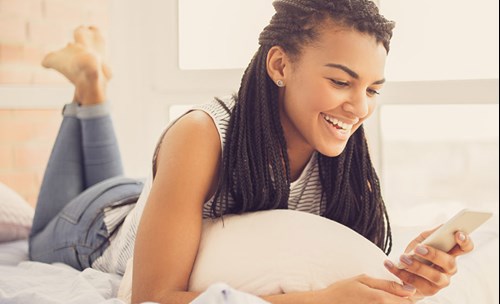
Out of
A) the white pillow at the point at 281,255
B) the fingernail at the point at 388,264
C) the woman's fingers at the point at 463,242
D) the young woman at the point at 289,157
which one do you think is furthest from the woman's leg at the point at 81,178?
the woman's fingers at the point at 463,242

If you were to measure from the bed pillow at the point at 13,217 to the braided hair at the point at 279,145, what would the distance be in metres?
0.95

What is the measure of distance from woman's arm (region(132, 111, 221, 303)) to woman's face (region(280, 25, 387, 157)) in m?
0.18

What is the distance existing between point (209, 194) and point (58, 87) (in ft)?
4.97

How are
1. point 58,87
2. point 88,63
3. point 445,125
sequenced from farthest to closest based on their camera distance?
point 58,87 < point 445,125 < point 88,63

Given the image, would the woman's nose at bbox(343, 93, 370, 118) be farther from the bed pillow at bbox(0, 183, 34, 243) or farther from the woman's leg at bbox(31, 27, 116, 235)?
the bed pillow at bbox(0, 183, 34, 243)

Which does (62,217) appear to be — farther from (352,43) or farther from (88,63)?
(352,43)

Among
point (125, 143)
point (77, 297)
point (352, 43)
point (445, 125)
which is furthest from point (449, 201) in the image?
point (77, 297)

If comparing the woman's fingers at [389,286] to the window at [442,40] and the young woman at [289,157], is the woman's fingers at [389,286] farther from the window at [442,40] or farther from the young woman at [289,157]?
the window at [442,40]

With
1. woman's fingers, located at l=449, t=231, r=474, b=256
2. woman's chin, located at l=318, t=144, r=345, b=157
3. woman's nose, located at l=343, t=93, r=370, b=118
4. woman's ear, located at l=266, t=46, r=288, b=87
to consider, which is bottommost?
woman's fingers, located at l=449, t=231, r=474, b=256

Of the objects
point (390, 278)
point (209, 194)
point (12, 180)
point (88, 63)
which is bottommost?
point (12, 180)

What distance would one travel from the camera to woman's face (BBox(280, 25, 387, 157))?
129cm

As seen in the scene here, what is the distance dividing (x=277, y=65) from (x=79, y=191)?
3.12 ft

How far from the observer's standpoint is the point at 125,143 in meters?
2.71

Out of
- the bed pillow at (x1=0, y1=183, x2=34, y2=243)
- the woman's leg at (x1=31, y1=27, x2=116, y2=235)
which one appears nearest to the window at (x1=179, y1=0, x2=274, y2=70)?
the woman's leg at (x1=31, y1=27, x2=116, y2=235)
